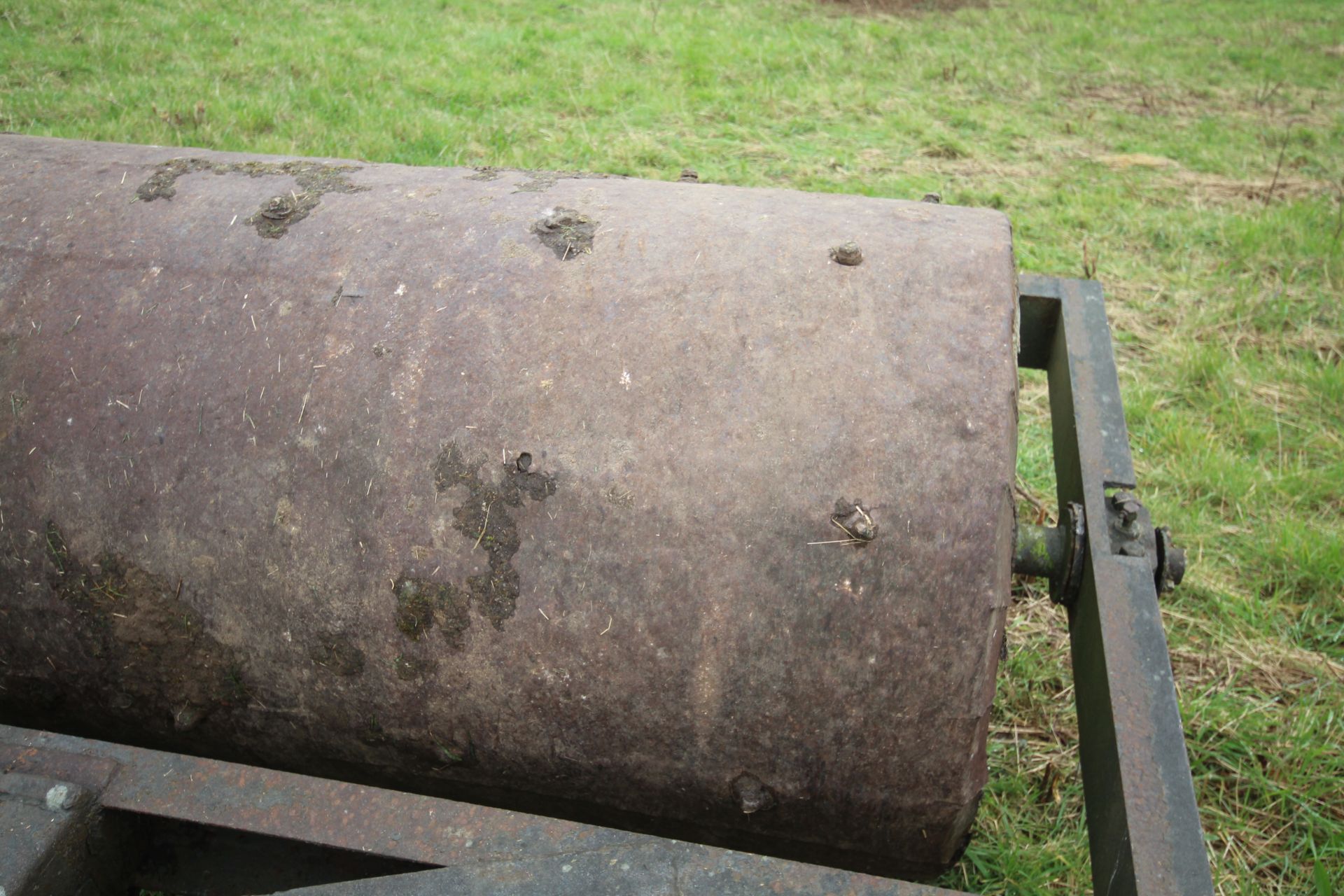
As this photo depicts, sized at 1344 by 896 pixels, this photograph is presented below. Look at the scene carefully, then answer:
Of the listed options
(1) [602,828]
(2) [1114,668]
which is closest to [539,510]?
(1) [602,828]

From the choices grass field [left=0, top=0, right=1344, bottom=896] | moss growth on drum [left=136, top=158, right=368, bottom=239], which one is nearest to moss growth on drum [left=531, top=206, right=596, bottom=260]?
moss growth on drum [left=136, top=158, right=368, bottom=239]

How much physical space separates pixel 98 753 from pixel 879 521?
42.4 inches

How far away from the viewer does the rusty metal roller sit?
1.34m

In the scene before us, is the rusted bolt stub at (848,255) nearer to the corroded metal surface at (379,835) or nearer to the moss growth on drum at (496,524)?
the moss growth on drum at (496,524)

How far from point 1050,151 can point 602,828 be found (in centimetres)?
530

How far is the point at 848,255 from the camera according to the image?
5.00 feet

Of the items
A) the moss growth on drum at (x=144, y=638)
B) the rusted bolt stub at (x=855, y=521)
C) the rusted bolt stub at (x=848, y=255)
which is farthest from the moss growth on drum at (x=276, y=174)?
the rusted bolt stub at (x=855, y=521)

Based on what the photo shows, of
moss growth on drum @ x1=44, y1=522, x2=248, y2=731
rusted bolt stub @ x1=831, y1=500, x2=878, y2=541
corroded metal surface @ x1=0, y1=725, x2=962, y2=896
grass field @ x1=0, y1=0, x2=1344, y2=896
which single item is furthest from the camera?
grass field @ x1=0, y1=0, x2=1344, y2=896

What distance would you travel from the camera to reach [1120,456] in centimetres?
183

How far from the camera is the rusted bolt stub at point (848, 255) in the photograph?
5.00 feet

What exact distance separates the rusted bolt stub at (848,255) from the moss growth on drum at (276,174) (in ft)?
2.70

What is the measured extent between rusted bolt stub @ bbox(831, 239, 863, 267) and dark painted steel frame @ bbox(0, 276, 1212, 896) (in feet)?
2.10

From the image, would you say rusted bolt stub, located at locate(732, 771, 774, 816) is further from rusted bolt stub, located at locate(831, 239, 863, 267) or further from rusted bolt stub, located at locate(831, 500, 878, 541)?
rusted bolt stub, located at locate(831, 239, 863, 267)

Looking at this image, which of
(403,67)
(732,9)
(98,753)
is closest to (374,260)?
(98,753)
